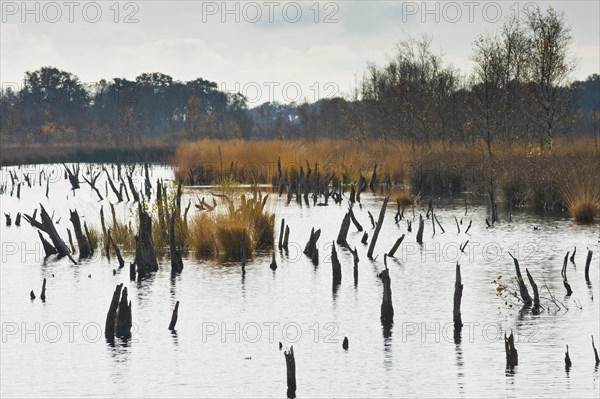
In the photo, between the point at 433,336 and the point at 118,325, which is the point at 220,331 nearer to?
the point at 118,325

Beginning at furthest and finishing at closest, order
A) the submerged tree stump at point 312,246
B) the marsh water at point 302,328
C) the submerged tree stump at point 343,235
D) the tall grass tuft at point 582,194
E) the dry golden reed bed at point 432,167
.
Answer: the dry golden reed bed at point 432,167 → the tall grass tuft at point 582,194 → the submerged tree stump at point 343,235 → the submerged tree stump at point 312,246 → the marsh water at point 302,328

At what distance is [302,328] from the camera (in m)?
11.9

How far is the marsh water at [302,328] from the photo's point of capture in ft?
30.8

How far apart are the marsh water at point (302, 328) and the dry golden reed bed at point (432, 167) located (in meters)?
7.14

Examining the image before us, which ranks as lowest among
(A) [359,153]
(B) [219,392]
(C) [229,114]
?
(B) [219,392]

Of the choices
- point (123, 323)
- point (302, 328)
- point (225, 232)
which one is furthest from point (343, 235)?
point (123, 323)

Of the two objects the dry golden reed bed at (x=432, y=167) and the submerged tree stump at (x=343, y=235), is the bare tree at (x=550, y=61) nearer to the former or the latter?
the dry golden reed bed at (x=432, y=167)

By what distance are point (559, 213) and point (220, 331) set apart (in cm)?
1677

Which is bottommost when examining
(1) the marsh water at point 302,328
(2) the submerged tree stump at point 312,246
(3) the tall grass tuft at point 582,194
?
(1) the marsh water at point 302,328

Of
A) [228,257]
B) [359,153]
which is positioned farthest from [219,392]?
[359,153]

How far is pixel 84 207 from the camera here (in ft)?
92.4

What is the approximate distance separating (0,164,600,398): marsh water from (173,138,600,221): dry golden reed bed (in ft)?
23.4

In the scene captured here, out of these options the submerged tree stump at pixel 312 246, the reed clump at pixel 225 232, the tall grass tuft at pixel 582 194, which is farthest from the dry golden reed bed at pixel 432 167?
the submerged tree stump at pixel 312 246

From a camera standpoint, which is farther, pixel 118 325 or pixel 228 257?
pixel 228 257
